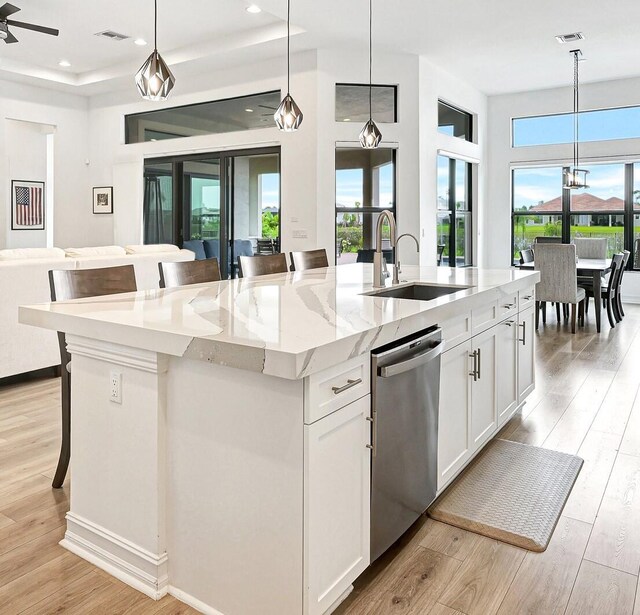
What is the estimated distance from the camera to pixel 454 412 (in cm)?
255

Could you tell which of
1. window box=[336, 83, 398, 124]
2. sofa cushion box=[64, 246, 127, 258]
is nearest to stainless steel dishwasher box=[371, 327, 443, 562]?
sofa cushion box=[64, 246, 127, 258]

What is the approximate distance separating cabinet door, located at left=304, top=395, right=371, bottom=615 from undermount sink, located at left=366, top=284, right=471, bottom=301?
1.24 metres

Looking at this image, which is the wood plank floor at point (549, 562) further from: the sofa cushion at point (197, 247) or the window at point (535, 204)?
the window at point (535, 204)

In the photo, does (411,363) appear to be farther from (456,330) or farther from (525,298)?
(525,298)

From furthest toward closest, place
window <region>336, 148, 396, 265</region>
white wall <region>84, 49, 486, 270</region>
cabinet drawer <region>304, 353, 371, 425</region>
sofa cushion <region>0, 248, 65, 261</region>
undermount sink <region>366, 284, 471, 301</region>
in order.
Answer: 1. window <region>336, 148, 396, 265</region>
2. white wall <region>84, 49, 486, 270</region>
3. sofa cushion <region>0, 248, 65, 261</region>
4. undermount sink <region>366, 284, 471, 301</region>
5. cabinet drawer <region>304, 353, 371, 425</region>

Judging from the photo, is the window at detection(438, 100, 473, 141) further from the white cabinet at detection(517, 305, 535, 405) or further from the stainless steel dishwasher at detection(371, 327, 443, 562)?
the stainless steel dishwasher at detection(371, 327, 443, 562)

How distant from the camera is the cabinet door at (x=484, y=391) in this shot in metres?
2.78

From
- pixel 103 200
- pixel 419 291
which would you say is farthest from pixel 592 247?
pixel 103 200

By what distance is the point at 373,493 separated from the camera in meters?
1.88

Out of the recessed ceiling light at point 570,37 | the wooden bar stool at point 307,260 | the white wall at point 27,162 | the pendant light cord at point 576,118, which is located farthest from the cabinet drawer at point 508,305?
the white wall at point 27,162

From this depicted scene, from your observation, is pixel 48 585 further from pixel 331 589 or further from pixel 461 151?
pixel 461 151

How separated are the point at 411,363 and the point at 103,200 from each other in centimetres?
809

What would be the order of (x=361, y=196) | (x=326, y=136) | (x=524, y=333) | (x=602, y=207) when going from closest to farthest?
(x=524, y=333)
(x=326, y=136)
(x=361, y=196)
(x=602, y=207)

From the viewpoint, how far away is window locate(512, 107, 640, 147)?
8.45 meters
